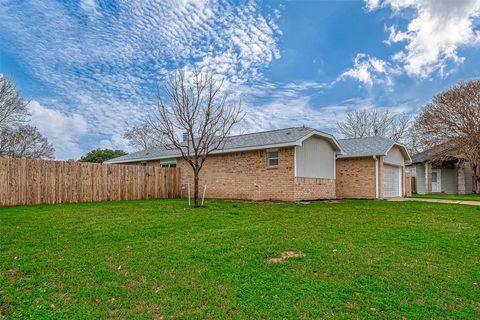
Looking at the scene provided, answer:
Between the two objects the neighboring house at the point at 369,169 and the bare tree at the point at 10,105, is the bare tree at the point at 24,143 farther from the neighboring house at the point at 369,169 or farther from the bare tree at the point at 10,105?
the neighboring house at the point at 369,169

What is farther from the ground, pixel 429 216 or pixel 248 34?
pixel 248 34

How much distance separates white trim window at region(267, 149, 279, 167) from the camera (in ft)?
48.7

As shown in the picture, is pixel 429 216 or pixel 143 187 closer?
pixel 429 216

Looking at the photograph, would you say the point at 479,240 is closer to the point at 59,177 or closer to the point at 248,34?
the point at 248,34

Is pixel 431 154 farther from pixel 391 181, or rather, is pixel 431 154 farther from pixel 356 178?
pixel 356 178

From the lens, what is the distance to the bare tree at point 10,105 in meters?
21.0

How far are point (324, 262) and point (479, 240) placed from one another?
158 inches

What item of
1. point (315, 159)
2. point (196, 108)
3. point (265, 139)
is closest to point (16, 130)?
point (196, 108)

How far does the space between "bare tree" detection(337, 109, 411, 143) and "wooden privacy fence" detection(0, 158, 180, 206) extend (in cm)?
2792

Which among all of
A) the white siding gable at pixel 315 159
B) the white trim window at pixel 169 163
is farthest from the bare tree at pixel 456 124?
the white trim window at pixel 169 163

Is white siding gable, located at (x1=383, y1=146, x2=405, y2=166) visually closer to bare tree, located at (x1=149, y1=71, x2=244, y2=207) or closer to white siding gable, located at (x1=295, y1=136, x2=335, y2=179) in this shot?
white siding gable, located at (x1=295, y1=136, x2=335, y2=179)

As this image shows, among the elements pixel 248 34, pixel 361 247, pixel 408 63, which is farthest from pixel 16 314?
pixel 408 63

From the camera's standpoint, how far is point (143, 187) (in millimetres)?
17219

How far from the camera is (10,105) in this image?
21.4 metres
